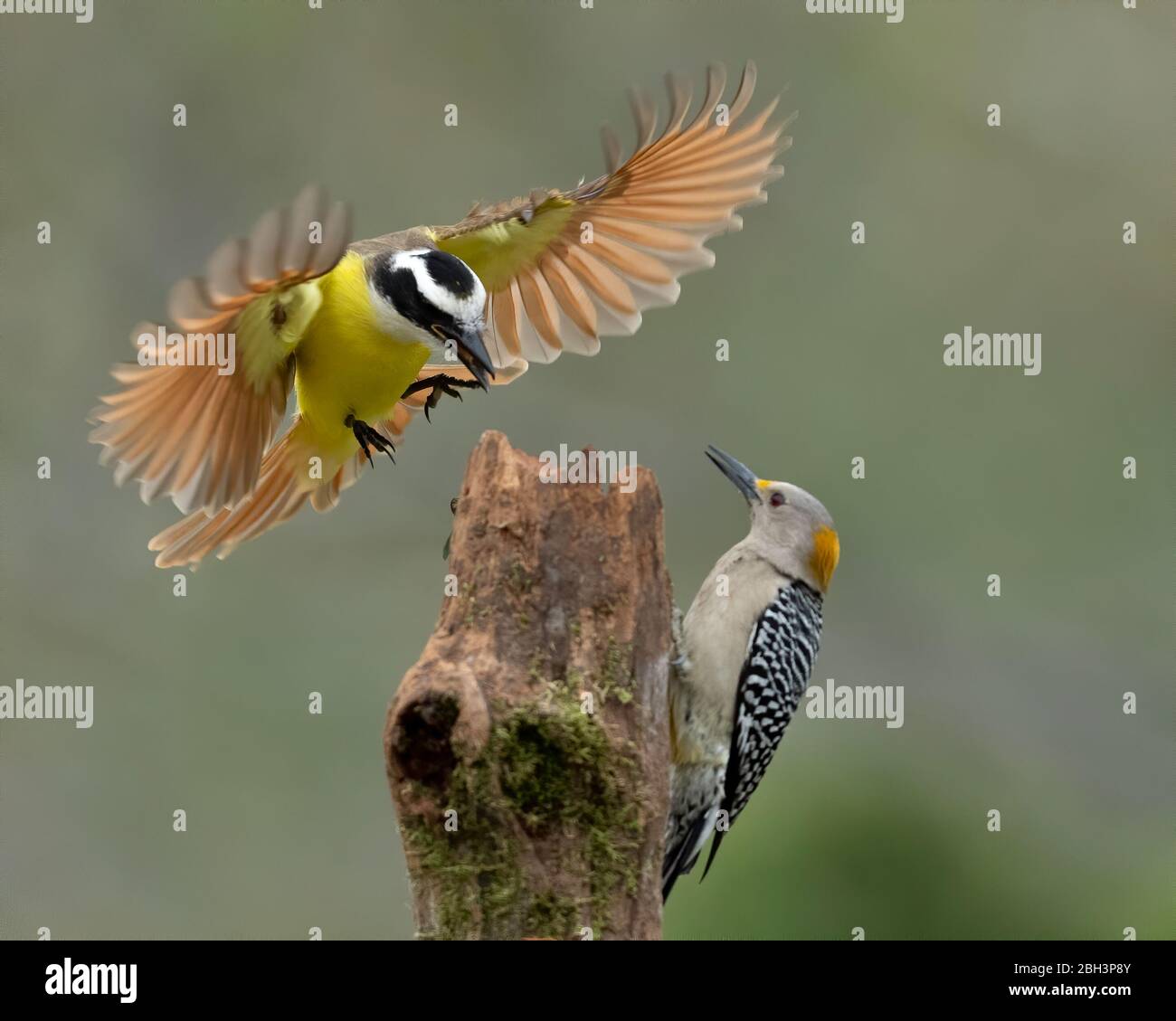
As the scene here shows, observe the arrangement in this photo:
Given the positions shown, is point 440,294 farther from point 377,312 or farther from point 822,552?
point 822,552

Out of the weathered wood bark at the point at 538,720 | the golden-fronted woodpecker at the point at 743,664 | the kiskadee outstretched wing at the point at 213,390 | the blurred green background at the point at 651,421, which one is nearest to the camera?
the weathered wood bark at the point at 538,720

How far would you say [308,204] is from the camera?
13.6 ft

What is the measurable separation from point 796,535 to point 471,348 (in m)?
1.52

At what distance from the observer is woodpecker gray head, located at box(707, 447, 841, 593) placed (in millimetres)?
5859

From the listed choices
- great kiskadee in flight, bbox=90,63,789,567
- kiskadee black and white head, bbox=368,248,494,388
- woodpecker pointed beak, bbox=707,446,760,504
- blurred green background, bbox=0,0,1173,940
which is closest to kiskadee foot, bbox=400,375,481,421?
great kiskadee in flight, bbox=90,63,789,567

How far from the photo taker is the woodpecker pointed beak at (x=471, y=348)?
495cm

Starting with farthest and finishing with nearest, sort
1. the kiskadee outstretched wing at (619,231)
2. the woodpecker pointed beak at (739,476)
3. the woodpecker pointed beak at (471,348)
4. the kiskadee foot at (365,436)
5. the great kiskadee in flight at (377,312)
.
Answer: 1. the woodpecker pointed beak at (739,476)
2. the kiskadee outstretched wing at (619,231)
3. the kiskadee foot at (365,436)
4. the woodpecker pointed beak at (471,348)
5. the great kiskadee in flight at (377,312)

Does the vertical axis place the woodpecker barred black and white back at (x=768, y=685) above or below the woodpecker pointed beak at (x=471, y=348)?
below

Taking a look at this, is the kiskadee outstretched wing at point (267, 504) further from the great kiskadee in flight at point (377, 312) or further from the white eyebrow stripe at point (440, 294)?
the white eyebrow stripe at point (440, 294)

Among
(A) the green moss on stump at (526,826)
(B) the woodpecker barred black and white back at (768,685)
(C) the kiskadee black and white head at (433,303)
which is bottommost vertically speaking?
(A) the green moss on stump at (526,826)

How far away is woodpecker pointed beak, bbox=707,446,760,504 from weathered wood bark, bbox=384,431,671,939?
163 cm

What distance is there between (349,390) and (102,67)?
31.2 ft

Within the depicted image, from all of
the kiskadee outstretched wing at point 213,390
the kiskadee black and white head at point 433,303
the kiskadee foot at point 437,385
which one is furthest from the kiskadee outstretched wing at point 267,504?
the kiskadee black and white head at point 433,303

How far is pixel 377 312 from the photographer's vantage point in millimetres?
5055
